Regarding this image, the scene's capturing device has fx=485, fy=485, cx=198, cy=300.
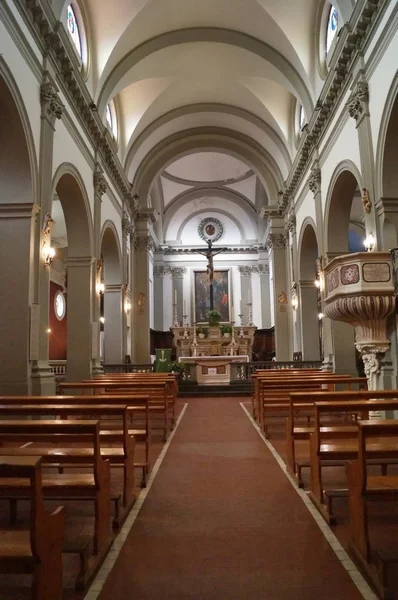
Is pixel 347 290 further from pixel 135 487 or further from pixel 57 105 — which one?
pixel 57 105

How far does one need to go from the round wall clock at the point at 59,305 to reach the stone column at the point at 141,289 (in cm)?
339

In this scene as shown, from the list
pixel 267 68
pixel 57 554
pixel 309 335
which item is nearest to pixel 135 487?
pixel 57 554

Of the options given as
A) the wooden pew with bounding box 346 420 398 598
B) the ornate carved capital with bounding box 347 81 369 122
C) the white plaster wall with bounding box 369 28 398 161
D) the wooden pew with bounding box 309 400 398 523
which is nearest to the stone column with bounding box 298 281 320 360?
the ornate carved capital with bounding box 347 81 369 122

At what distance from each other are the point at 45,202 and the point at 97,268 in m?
4.23

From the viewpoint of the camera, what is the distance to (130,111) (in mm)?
16422

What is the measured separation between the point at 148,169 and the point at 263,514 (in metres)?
17.6

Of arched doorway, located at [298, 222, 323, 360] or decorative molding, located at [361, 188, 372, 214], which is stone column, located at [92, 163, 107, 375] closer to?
arched doorway, located at [298, 222, 323, 360]

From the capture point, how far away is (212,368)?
54.1ft

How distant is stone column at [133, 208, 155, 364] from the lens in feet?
62.8

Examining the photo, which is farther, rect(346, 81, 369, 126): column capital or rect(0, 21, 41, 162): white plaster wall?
rect(346, 81, 369, 126): column capital

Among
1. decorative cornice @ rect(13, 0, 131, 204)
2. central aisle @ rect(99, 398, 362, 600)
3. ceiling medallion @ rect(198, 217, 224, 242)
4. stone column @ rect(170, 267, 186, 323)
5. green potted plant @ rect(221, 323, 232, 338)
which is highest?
ceiling medallion @ rect(198, 217, 224, 242)

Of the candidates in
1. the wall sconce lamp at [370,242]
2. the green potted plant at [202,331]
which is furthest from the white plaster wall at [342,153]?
the green potted plant at [202,331]

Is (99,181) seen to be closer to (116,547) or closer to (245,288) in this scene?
(116,547)

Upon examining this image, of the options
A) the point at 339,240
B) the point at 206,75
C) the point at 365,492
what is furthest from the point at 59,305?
the point at 365,492
